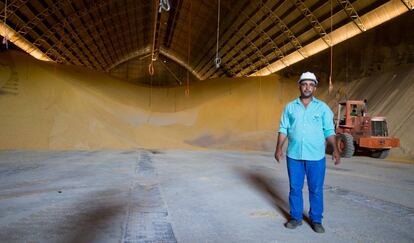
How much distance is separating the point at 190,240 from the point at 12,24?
2719cm

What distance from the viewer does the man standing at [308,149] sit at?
12.5 ft

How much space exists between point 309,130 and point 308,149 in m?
0.23

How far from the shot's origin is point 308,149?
382 cm

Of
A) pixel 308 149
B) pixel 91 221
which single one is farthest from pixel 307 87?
pixel 91 221

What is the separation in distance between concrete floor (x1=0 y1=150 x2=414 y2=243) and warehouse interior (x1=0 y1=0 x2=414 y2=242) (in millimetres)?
28

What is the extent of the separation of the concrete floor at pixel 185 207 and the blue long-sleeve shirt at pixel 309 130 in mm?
893

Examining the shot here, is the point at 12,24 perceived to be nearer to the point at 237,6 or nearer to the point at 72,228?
the point at 237,6

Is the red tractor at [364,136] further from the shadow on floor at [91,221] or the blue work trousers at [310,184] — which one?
the shadow on floor at [91,221]

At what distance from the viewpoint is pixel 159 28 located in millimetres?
36562

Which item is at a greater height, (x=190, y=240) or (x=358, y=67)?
(x=358, y=67)

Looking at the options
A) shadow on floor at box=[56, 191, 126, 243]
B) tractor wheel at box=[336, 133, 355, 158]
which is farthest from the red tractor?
shadow on floor at box=[56, 191, 126, 243]

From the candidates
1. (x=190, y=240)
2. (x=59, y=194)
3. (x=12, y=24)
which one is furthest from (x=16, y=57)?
(x=190, y=240)

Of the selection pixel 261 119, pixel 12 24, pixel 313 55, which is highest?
pixel 12 24

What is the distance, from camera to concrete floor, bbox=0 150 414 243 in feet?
11.6
